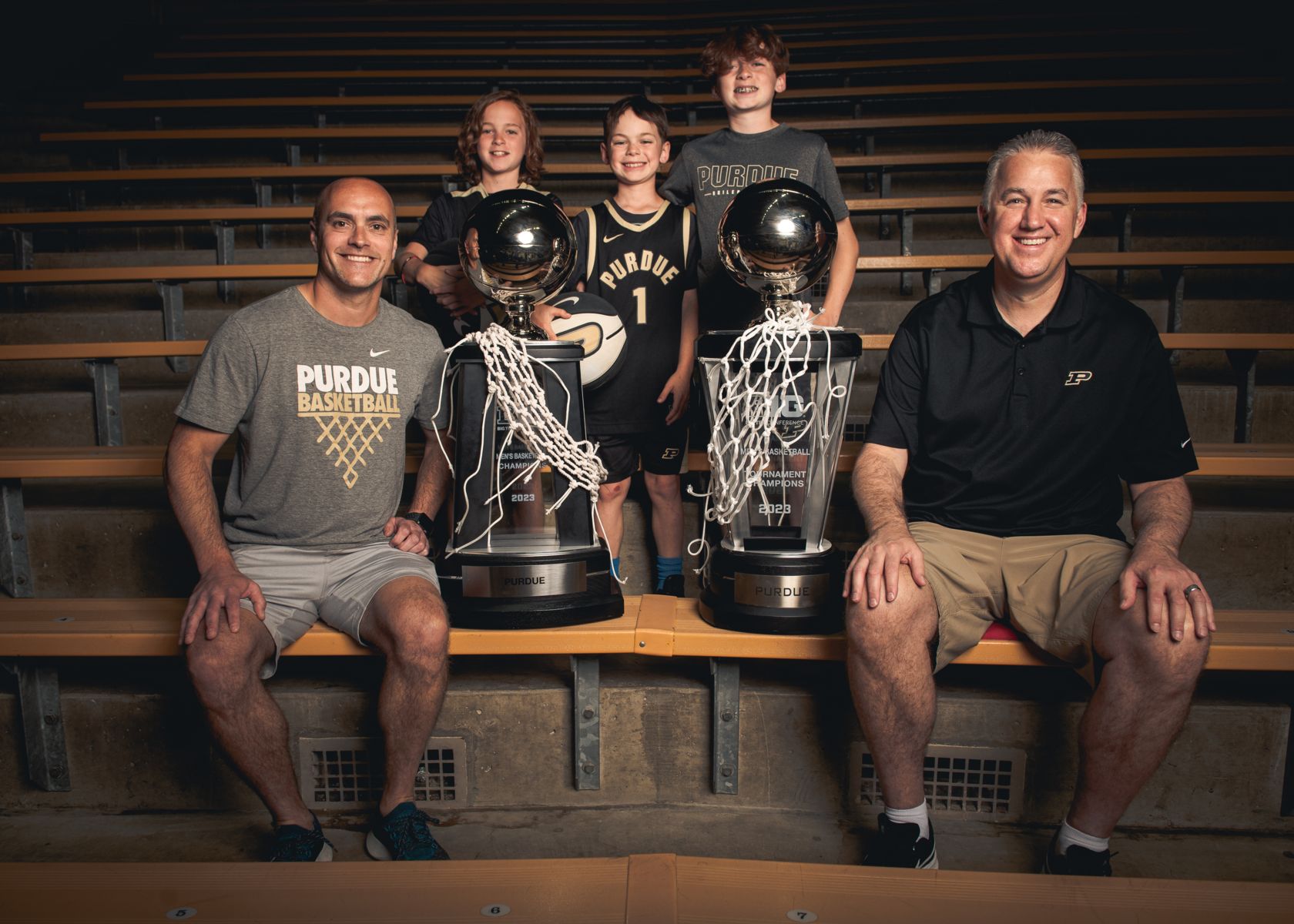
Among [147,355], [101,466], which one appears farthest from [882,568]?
[147,355]

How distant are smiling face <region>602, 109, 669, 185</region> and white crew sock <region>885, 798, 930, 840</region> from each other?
4.20 feet

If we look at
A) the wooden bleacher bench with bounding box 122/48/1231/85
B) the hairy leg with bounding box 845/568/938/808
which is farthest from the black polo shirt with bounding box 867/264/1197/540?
the wooden bleacher bench with bounding box 122/48/1231/85

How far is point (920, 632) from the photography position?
4.54ft

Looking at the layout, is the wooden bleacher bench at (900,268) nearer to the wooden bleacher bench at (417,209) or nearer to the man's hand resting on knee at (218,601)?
the wooden bleacher bench at (417,209)

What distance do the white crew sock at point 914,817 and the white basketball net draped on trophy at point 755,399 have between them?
0.50 m

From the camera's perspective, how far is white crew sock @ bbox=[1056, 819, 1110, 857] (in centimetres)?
→ 133

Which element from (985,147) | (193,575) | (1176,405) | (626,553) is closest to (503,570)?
(626,553)

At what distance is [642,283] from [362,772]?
1088 mm

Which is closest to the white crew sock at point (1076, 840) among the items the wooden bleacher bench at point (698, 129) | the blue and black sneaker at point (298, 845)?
the blue and black sneaker at point (298, 845)

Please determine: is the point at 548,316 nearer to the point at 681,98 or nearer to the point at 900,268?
the point at 900,268

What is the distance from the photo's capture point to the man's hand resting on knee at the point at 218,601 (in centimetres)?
142

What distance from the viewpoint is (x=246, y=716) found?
1.43 m

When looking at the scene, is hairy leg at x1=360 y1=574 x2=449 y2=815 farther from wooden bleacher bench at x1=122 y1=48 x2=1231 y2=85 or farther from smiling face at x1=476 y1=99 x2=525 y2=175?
wooden bleacher bench at x1=122 y1=48 x2=1231 y2=85

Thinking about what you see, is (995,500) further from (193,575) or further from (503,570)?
(193,575)
